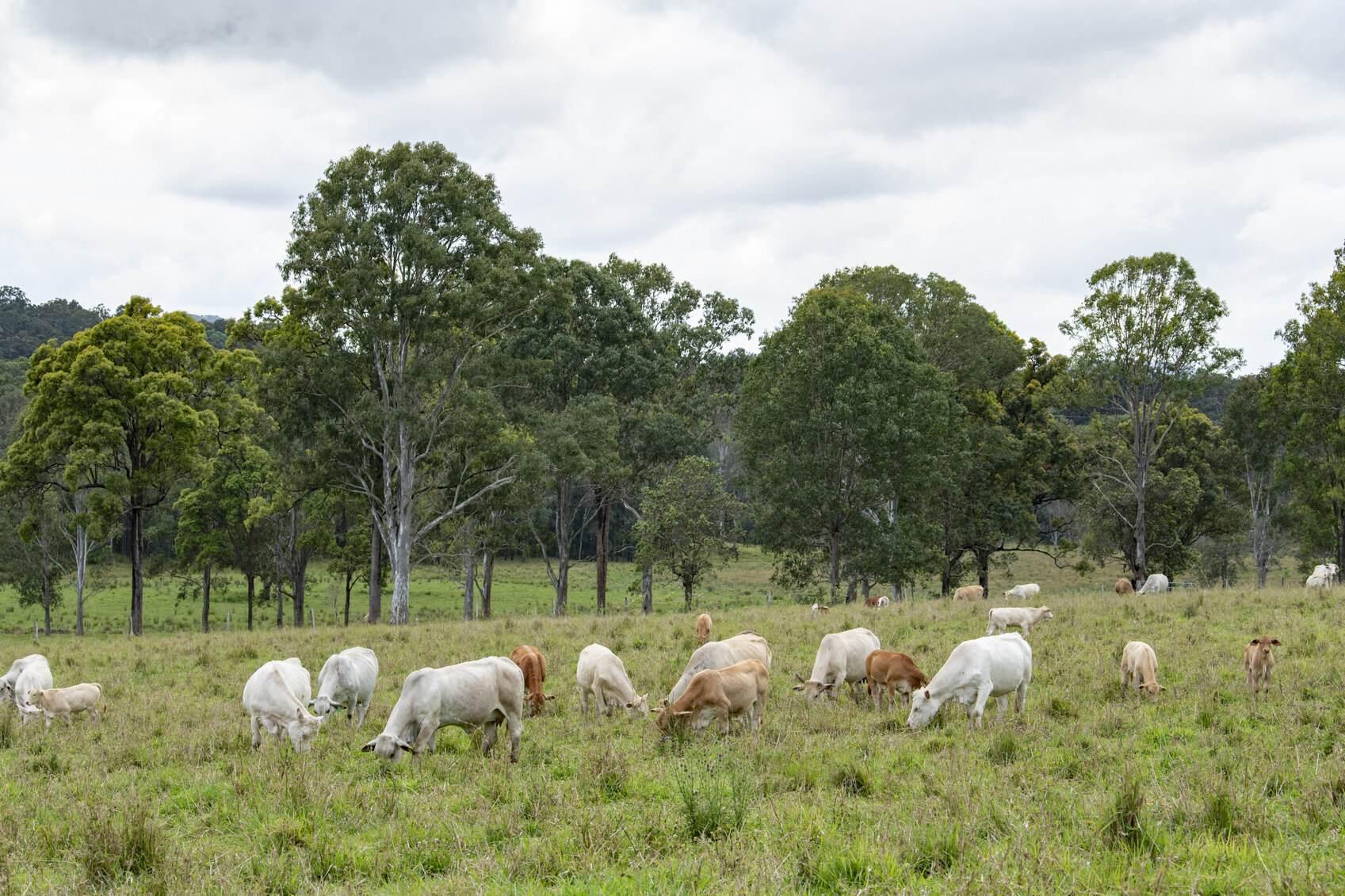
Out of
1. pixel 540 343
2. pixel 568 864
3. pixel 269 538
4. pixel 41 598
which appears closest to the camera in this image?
pixel 568 864

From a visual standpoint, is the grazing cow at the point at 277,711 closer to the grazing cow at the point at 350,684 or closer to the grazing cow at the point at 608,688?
the grazing cow at the point at 350,684

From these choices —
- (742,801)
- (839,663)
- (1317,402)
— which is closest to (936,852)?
(742,801)

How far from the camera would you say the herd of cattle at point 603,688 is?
11.1 metres

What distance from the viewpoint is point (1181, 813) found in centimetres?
711

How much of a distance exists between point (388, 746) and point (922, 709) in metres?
6.42

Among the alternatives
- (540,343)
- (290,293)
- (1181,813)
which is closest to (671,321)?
(540,343)

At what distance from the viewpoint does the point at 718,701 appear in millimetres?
11664

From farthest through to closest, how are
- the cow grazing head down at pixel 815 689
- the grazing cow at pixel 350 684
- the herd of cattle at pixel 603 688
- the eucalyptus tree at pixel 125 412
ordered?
the eucalyptus tree at pixel 125 412, the cow grazing head down at pixel 815 689, the grazing cow at pixel 350 684, the herd of cattle at pixel 603 688

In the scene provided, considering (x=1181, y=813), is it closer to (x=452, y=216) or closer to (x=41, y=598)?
(x=452, y=216)

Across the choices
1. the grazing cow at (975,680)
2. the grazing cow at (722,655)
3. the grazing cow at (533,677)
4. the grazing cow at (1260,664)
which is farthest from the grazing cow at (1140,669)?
the grazing cow at (533,677)

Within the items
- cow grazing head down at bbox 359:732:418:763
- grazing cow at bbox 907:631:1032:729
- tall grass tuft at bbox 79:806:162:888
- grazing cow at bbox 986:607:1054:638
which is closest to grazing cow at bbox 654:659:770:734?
grazing cow at bbox 907:631:1032:729

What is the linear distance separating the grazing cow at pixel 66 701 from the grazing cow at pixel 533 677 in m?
6.34

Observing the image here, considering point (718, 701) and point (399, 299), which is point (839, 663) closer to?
point (718, 701)

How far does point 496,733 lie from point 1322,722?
385 inches
